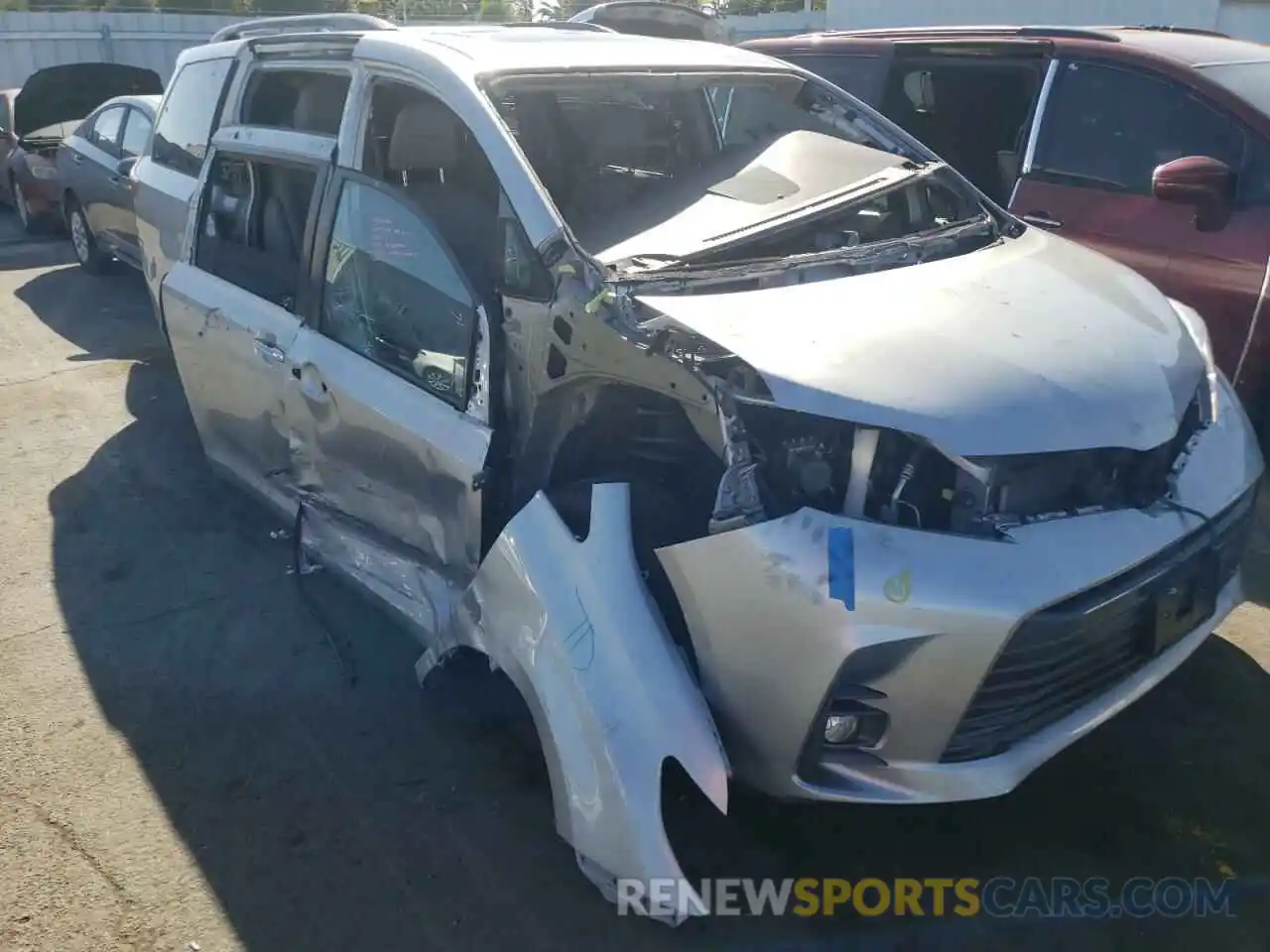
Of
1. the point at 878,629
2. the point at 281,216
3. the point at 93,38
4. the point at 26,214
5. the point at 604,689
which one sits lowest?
the point at 26,214

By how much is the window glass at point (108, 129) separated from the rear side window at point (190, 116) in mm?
3523

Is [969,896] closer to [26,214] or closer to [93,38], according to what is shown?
[26,214]

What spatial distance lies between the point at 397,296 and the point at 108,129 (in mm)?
6867

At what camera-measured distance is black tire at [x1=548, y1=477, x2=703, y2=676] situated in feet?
8.01

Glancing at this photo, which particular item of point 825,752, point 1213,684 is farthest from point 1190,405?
point 825,752

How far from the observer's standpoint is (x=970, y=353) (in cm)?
257

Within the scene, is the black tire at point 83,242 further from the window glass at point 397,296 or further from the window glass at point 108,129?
the window glass at point 397,296

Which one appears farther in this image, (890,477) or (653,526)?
(653,526)

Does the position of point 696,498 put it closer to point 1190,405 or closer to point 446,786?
point 446,786

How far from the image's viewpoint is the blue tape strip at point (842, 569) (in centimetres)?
220

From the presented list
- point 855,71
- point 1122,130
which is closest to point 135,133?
point 855,71

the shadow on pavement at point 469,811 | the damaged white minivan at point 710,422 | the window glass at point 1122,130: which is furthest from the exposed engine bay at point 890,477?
the window glass at point 1122,130

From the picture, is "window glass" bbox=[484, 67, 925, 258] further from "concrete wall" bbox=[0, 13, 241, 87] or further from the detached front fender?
"concrete wall" bbox=[0, 13, 241, 87]

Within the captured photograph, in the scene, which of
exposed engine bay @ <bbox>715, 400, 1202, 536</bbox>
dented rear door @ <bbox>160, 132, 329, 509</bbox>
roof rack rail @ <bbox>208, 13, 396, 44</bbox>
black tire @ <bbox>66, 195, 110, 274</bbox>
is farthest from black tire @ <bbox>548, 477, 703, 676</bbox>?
black tire @ <bbox>66, 195, 110, 274</bbox>
